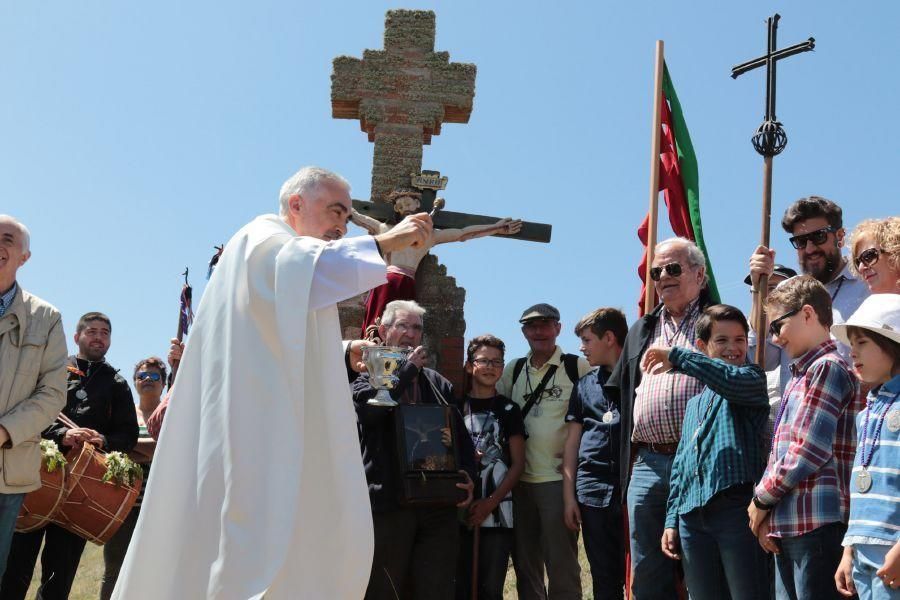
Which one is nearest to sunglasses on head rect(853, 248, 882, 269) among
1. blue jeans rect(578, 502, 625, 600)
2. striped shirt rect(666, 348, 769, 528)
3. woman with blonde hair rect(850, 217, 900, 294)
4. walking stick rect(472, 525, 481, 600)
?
woman with blonde hair rect(850, 217, 900, 294)

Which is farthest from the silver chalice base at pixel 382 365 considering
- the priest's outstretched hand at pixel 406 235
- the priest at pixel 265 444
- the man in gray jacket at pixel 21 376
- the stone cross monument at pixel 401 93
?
the stone cross monument at pixel 401 93

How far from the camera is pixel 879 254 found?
3.79 m

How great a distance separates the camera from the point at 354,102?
8.51 metres

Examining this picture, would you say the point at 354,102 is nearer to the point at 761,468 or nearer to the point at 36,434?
the point at 36,434

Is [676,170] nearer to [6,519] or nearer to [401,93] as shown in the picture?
[401,93]

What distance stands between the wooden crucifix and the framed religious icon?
1673 mm

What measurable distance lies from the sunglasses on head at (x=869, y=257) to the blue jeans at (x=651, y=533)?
1368 mm

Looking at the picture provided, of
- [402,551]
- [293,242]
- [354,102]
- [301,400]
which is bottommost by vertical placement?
[402,551]

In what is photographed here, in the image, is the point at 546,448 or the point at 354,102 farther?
the point at 354,102

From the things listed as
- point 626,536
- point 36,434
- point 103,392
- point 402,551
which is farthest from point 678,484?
point 103,392

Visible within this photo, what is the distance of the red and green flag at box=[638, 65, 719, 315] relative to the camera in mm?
6160

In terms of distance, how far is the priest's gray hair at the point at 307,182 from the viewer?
430 centimetres

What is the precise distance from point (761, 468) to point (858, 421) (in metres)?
0.91

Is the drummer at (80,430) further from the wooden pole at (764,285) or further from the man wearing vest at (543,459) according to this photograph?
the wooden pole at (764,285)
